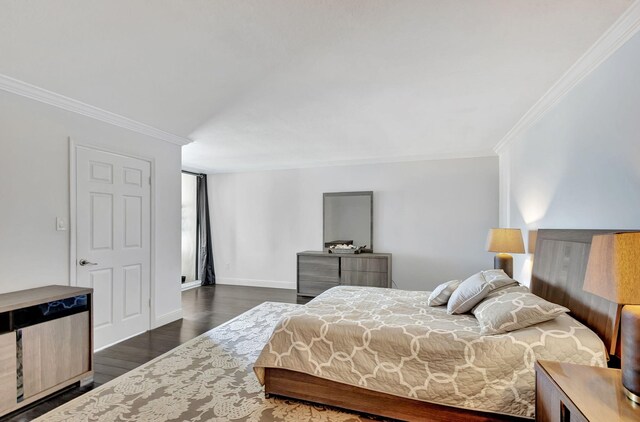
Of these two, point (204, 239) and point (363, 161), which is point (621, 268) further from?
point (204, 239)

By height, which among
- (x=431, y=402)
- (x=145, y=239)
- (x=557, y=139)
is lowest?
(x=431, y=402)

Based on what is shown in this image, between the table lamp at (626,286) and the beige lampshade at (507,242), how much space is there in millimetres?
2206

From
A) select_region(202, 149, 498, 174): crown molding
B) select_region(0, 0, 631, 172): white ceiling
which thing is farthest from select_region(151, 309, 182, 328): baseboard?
select_region(202, 149, 498, 174): crown molding

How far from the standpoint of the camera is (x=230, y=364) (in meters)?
2.86

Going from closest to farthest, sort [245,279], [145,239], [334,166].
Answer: [145,239], [334,166], [245,279]

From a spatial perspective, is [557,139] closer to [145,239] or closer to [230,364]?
[230,364]

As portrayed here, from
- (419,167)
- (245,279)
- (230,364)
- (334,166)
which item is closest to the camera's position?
(230,364)

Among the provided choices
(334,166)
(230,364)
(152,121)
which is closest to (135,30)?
(152,121)

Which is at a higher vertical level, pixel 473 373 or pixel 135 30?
pixel 135 30

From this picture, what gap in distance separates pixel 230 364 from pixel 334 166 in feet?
12.7

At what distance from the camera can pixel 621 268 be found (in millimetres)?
1154

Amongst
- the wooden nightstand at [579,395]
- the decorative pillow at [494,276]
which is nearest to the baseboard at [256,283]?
the decorative pillow at [494,276]

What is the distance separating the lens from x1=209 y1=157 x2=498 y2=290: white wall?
5043 mm

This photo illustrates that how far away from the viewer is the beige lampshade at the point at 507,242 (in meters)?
3.29
